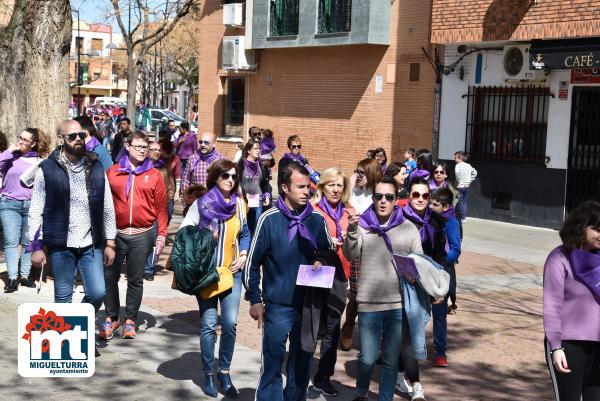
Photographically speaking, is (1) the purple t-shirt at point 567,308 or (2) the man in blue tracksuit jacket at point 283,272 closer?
(1) the purple t-shirt at point 567,308

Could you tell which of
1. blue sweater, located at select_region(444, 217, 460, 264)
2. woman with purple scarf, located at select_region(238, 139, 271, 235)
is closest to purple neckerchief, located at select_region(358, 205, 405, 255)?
blue sweater, located at select_region(444, 217, 460, 264)

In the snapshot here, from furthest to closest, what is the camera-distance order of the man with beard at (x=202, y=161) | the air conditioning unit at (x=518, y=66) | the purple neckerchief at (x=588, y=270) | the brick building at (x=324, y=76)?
the brick building at (x=324, y=76)
the air conditioning unit at (x=518, y=66)
the man with beard at (x=202, y=161)
the purple neckerchief at (x=588, y=270)

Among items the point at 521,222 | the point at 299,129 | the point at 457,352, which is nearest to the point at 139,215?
the point at 457,352

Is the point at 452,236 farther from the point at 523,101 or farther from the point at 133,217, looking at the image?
the point at 523,101

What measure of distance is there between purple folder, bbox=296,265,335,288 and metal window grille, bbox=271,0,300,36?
21.1 meters

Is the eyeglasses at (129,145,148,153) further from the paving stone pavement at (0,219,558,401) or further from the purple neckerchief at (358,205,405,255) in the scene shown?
the purple neckerchief at (358,205,405,255)

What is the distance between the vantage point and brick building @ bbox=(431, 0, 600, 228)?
18016 millimetres

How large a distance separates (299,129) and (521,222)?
9091 millimetres

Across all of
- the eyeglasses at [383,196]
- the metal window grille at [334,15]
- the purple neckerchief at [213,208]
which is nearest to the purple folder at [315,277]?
the eyeglasses at [383,196]

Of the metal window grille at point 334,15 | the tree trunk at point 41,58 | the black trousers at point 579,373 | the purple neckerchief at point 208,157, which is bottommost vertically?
the black trousers at point 579,373

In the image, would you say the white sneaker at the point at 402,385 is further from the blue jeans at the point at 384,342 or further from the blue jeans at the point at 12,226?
the blue jeans at the point at 12,226

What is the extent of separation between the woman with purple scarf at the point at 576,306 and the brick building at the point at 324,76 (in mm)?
17008

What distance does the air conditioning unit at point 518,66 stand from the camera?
19.1 metres

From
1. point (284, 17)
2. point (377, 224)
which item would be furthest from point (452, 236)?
point (284, 17)
